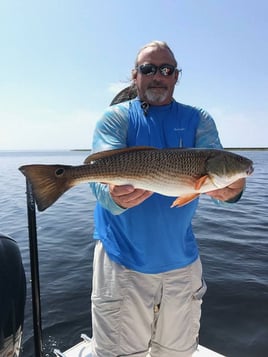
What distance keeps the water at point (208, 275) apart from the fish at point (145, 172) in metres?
4.30

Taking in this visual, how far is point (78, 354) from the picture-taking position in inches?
185

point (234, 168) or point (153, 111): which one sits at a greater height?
point (153, 111)

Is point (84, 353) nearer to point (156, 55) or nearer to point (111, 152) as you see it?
point (111, 152)

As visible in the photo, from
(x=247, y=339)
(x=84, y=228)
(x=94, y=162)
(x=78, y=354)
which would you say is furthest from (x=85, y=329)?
(x=84, y=228)

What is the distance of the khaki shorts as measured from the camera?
337cm

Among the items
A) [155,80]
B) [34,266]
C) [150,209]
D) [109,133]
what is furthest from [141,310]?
[155,80]

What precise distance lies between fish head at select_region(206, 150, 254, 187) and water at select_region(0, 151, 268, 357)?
4224 millimetres

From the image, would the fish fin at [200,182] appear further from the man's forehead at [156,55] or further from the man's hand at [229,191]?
the man's forehead at [156,55]

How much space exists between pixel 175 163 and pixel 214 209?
14109mm

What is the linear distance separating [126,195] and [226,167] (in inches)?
36.2

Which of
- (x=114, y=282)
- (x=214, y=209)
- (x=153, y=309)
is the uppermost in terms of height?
(x=114, y=282)

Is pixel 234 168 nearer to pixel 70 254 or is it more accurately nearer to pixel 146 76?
pixel 146 76

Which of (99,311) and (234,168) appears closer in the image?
(234,168)

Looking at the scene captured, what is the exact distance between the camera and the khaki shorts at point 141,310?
11.1 feet
